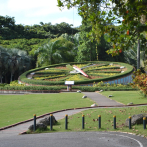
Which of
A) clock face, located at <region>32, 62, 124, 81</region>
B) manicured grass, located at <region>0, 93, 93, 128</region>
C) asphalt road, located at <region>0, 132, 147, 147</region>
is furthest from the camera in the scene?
clock face, located at <region>32, 62, 124, 81</region>

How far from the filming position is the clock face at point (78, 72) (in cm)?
2938

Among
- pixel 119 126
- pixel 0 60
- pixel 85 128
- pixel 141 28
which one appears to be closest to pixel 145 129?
pixel 119 126

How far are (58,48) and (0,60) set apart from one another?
9768 millimetres

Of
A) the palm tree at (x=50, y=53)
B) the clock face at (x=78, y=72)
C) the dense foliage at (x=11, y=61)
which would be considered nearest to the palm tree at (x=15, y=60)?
the dense foliage at (x=11, y=61)

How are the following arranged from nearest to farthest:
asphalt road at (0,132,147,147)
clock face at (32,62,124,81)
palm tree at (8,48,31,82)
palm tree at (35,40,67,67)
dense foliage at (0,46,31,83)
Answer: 1. asphalt road at (0,132,147,147)
2. clock face at (32,62,124,81)
3. dense foliage at (0,46,31,83)
4. palm tree at (8,48,31,82)
5. palm tree at (35,40,67,67)

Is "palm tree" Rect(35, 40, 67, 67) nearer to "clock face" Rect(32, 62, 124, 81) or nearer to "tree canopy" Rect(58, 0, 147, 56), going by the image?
"clock face" Rect(32, 62, 124, 81)

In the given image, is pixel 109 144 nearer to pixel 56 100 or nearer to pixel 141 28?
pixel 141 28

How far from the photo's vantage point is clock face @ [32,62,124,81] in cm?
2938

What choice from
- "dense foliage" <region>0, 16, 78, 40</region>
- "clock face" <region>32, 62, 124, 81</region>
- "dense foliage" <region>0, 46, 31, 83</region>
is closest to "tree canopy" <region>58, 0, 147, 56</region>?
"clock face" <region>32, 62, 124, 81</region>

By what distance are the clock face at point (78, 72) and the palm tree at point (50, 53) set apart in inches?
199

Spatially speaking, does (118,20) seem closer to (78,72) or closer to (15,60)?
(78,72)

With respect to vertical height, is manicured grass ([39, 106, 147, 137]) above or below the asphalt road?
above

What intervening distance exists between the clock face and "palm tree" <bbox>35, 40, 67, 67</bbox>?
5.06 metres

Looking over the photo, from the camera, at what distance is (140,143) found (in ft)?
26.0
